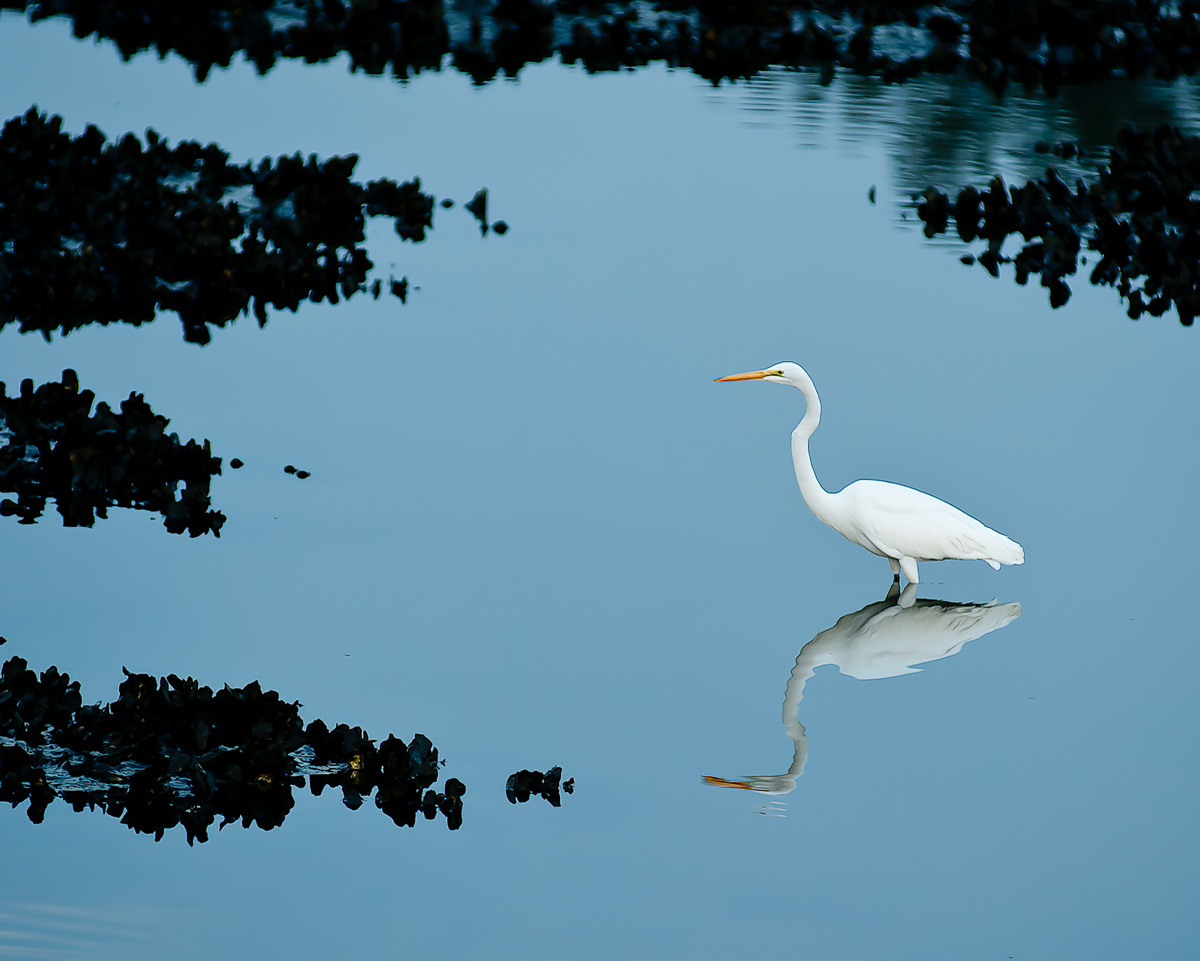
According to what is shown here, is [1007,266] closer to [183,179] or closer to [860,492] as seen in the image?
[860,492]

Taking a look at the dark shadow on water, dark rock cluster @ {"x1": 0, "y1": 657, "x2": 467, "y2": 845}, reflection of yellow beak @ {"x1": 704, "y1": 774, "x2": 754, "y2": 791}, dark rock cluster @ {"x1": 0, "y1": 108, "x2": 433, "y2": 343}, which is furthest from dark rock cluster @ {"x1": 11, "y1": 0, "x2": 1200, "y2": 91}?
reflection of yellow beak @ {"x1": 704, "y1": 774, "x2": 754, "y2": 791}

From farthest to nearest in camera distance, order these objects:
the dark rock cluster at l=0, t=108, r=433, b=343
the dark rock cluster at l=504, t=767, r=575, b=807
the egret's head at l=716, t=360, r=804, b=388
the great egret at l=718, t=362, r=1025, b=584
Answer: the dark rock cluster at l=0, t=108, r=433, b=343 < the egret's head at l=716, t=360, r=804, b=388 < the great egret at l=718, t=362, r=1025, b=584 < the dark rock cluster at l=504, t=767, r=575, b=807

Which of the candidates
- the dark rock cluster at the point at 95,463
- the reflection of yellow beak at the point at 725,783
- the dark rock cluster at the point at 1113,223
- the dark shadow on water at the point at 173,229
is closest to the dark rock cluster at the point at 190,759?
the reflection of yellow beak at the point at 725,783

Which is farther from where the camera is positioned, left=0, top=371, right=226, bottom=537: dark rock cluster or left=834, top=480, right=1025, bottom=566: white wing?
left=0, top=371, right=226, bottom=537: dark rock cluster

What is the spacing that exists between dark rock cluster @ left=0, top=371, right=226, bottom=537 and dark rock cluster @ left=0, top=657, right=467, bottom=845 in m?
2.03

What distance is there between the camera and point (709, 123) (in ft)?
57.0

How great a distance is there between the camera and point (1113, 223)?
13812 millimetres

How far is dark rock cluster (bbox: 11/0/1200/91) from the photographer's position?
64.3 ft

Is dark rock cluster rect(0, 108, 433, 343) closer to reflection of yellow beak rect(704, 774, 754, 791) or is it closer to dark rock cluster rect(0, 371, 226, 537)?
dark rock cluster rect(0, 371, 226, 537)

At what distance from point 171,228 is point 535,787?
7.48 m

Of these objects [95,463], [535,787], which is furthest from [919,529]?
[95,463]

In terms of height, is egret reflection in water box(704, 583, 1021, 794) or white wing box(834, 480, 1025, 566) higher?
white wing box(834, 480, 1025, 566)

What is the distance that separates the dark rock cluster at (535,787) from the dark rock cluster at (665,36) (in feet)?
46.8

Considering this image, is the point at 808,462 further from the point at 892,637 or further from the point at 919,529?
the point at 892,637
